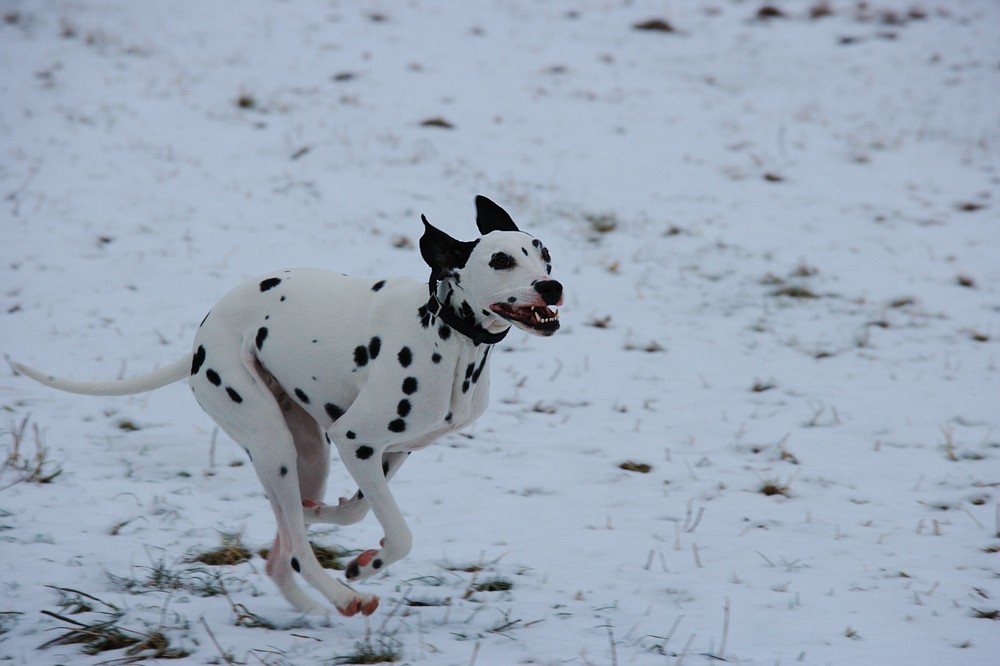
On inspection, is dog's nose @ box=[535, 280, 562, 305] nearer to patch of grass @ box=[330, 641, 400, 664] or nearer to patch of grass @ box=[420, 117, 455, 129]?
patch of grass @ box=[330, 641, 400, 664]

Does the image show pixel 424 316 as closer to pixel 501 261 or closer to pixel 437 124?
pixel 501 261

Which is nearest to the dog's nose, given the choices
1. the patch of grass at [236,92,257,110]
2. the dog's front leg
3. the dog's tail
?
the dog's front leg

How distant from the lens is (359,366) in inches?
152

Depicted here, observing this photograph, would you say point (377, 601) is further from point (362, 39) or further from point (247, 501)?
point (362, 39)

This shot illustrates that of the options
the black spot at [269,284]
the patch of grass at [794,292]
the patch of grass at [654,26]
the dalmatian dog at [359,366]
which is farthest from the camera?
the patch of grass at [654,26]

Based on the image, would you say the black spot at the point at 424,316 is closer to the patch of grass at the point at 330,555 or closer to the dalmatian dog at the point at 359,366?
the dalmatian dog at the point at 359,366

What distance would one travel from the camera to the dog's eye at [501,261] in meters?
3.56

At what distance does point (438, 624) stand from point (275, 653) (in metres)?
0.71

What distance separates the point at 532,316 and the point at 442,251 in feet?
1.56

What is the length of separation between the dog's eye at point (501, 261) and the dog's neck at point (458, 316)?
20 cm

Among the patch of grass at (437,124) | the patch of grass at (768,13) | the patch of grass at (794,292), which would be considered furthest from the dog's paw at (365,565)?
the patch of grass at (768,13)

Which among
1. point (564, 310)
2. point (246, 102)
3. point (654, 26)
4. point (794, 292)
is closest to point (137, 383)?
point (564, 310)

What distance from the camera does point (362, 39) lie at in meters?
15.9

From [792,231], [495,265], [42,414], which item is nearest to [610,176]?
[792,231]
